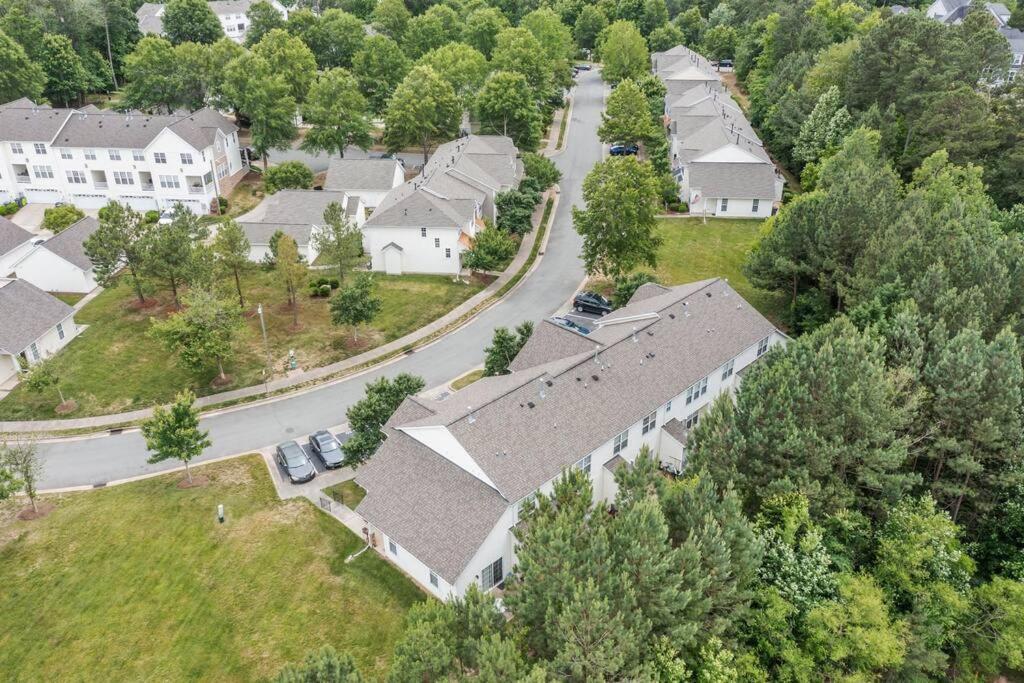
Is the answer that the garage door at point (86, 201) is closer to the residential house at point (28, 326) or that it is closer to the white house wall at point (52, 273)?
the white house wall at point (52, 273)

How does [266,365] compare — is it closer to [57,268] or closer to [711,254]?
[57,268]

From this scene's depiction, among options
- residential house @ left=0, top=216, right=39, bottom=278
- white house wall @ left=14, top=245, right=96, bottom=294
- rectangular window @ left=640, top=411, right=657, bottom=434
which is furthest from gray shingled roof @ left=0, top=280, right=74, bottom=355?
rectangular window @ left=640, top=411, right=657, bottom=434

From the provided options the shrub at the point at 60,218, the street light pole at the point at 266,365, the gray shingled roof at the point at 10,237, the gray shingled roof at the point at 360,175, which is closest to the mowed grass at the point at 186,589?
the street light pole at the point at 266,365

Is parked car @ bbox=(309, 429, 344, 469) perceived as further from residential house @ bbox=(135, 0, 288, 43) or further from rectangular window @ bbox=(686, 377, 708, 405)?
residential house @ bbox=(135, 0, 288, 43)

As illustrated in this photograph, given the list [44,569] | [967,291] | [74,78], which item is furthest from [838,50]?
[74,78]

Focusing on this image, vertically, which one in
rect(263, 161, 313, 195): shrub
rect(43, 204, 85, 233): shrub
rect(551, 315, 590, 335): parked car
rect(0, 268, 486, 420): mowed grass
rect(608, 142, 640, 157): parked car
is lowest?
rect(0, 268, 486, 420): mowed grass

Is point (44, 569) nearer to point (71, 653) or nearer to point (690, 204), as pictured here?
point (71, 653)

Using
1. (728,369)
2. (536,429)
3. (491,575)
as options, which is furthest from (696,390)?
(491,575)
